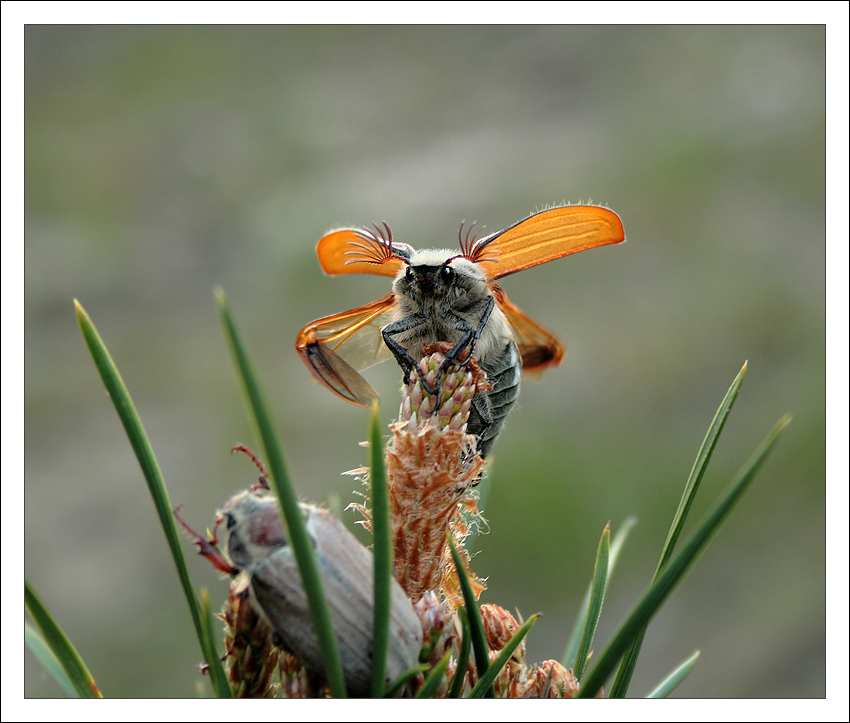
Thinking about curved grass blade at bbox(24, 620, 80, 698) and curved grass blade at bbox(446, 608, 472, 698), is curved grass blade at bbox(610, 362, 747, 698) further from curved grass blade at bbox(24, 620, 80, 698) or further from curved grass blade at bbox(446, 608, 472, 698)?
curved grass blade at bbox(24, 620, 80, 698)

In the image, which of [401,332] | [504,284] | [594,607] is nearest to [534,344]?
[401,332]

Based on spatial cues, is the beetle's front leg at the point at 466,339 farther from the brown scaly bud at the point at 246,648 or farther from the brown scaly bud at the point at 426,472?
the brown scaly bud at the point at 246,648

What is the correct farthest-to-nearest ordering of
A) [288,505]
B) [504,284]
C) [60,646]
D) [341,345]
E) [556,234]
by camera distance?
1. [504,284]
2. [341,345]
3. [556,234]
4. [60,646]
5. [288,505]

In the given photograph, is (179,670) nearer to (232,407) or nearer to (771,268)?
(232,407)

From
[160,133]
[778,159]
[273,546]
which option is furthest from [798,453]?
[160,133]

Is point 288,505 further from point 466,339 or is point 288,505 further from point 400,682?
point 466,339

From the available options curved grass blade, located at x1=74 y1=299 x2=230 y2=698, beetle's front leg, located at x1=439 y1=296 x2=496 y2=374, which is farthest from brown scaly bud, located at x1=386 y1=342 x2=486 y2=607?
curved grass blade, located at x1=74 y1=299 x2=230 y2=698

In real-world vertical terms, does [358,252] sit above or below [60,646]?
above

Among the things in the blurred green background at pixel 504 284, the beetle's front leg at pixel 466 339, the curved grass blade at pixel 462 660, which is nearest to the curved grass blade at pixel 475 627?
the curved grass blade at pixel 462 660
